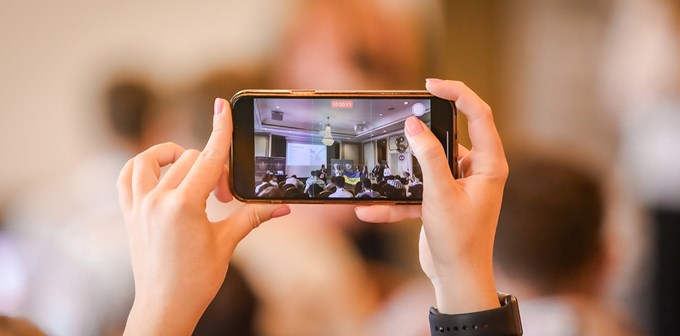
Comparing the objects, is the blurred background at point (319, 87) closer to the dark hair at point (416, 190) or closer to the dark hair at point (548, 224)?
the dark hair at point (548, 224)

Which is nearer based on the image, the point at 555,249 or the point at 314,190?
the point at 314,190

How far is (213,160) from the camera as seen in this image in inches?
21.0

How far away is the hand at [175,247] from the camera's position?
503 mm

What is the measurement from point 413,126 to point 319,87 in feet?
0.91

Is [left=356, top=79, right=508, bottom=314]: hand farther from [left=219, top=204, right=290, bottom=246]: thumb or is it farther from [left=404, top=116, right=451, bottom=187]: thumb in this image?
[left=219, top=204, right=290, bottom=246]: thumb

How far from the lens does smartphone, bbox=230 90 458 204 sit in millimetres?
624

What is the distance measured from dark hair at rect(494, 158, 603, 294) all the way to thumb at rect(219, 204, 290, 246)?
393 mm

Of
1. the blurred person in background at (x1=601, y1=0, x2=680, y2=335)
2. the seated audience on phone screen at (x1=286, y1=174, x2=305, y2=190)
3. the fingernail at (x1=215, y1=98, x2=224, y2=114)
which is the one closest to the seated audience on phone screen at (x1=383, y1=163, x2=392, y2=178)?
the seated audience on phone screen at (x1=286, y1=174, x2=305, y2=190)

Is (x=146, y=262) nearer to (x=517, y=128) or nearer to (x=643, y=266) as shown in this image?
(x=517, y=128)

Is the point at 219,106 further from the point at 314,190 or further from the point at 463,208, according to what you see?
the point at 463,208

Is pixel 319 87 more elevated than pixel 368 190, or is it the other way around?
pixel 319 87

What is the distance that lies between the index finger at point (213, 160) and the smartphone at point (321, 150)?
4 centimetres

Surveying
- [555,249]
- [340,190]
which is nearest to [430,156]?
[340,190]

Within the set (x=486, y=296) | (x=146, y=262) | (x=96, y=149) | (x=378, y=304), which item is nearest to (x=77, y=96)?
(x=96, y=149)
